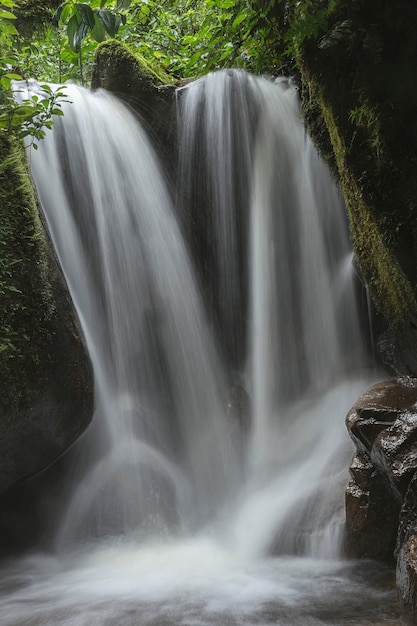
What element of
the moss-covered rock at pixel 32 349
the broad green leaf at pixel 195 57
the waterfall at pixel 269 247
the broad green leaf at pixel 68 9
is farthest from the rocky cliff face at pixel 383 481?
the broad green leaf at pixel 195 57

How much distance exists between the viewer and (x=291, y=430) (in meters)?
5.16

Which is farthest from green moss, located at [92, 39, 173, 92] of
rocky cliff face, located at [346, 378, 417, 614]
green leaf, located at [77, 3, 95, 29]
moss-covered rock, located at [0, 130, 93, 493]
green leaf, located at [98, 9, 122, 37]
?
rocky cliff face, located at [346, 378, 417, 614]

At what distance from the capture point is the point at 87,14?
2611mm

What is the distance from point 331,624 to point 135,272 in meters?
3.73

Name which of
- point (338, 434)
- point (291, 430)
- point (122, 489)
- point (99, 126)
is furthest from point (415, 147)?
point (99, 126)

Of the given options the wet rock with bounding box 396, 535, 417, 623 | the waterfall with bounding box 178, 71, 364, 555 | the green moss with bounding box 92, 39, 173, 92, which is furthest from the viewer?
the green moss with bounding box 92, 39, 173, 92

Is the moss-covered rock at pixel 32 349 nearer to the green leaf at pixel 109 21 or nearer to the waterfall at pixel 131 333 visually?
the waterfall at pixel 131 333

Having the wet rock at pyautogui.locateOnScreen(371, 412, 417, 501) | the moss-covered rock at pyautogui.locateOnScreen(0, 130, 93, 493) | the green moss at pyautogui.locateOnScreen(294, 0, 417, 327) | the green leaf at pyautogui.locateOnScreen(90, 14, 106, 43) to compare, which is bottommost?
the wet rock at pyautogui.locateOnScreen(371, 412, 417, 501)

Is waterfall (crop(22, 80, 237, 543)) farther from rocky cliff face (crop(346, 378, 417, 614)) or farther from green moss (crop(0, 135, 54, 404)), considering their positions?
rocky cliff face (crop(346, 378, 417, 614))

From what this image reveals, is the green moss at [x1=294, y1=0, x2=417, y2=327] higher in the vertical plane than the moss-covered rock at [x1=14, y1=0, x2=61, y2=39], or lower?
lower

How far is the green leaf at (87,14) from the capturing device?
2.60 m

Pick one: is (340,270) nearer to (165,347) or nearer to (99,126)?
(165,347)

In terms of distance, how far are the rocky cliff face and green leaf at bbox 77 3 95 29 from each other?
2.90 meters

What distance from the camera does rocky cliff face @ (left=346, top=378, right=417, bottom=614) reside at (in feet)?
10.6
